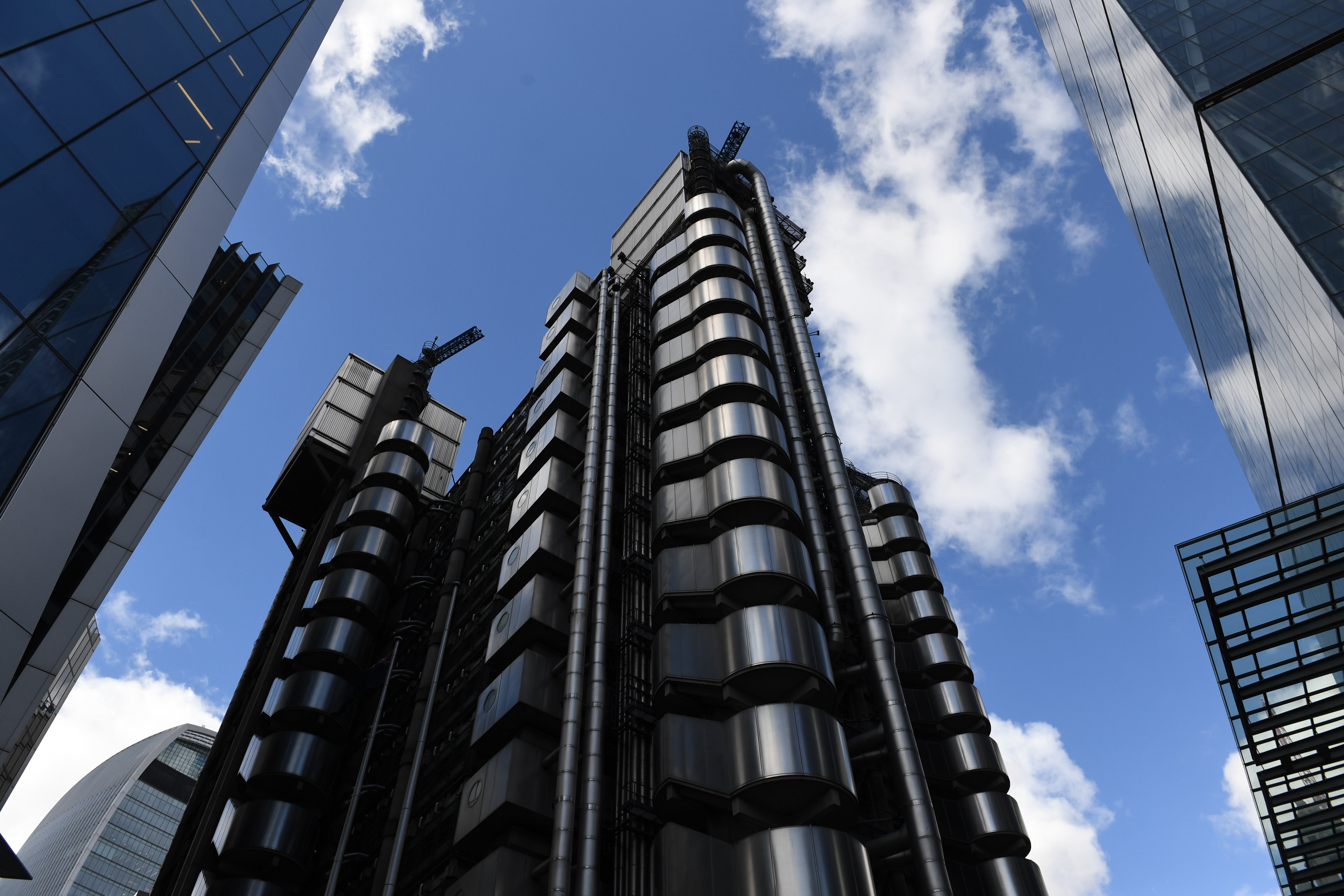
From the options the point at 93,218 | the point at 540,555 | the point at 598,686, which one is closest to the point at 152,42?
the point at 93,218

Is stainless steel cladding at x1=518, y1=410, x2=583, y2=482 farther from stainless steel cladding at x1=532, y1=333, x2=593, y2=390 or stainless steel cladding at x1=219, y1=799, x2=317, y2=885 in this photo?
stainless steel cladding at x1=219, y1=799, x2=317, y2=885

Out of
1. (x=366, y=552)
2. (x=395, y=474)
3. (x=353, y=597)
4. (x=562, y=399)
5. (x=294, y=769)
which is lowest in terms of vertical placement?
(x=294, y=769)

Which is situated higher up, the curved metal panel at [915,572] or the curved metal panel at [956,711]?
the curved metal panel at [915,572]

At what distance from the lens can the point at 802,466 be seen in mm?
33812

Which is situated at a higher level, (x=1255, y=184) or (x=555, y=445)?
(x=555, y=445)

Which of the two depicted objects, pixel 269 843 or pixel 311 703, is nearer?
pixel 269 843

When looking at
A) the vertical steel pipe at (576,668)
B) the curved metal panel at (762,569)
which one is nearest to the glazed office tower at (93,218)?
the vertical steel pipe at (576,668)

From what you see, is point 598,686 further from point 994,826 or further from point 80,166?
point 80,166

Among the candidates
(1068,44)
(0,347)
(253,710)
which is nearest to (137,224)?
(0,347)

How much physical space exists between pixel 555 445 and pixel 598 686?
15133 mm

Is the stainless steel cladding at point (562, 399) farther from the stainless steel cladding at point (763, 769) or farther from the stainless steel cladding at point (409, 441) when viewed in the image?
the stainless steel cladding at point (763, 769)

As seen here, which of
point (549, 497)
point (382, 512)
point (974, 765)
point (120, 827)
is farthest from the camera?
point (120, 827)

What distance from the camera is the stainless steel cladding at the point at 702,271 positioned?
42.3 m

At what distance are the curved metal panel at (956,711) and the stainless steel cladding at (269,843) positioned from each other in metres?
28.8
